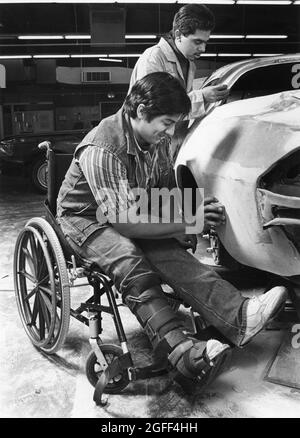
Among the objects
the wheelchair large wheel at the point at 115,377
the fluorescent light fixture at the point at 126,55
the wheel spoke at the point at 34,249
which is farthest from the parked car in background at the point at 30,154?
the wheelchair large wheel at the point at 115,377

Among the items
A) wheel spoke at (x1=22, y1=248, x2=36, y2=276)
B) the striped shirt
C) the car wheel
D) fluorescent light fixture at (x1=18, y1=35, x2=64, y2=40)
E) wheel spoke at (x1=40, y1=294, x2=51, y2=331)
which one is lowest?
the car wheel

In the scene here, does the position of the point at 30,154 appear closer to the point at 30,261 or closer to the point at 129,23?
the point at 129,23

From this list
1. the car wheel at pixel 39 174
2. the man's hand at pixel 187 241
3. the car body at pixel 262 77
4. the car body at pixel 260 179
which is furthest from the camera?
the car wheel at pixel 39 174

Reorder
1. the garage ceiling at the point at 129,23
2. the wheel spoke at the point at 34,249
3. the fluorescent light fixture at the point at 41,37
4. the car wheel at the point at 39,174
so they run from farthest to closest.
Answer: the car wheel at the point at 39,174 → the fluorescent light fixture at the point at 41,37 → the garage ceiling at the point at 129,23 → the wheel spoke at the point at 34,249

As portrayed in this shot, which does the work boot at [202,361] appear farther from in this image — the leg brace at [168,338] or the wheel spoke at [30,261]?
the wheel spoke at [30,261]

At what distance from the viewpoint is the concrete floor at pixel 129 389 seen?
136 cm

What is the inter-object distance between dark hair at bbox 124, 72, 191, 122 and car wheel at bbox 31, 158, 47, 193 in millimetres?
3633

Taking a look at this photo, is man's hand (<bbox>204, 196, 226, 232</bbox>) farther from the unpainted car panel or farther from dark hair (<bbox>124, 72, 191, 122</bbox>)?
dark hair (<bbox>124, 72, 191, 122</bbox>)

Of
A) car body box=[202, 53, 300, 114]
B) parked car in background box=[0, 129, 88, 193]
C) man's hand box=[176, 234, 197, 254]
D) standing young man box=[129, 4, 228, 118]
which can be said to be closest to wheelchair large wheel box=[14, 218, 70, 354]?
man's hand box=[176, 234, 197, 254]

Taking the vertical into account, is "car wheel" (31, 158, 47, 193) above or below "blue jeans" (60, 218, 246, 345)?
below

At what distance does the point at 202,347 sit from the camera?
1.25 meters

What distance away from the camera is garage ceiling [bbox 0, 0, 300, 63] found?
1.94 metres

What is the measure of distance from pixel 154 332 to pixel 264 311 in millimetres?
340

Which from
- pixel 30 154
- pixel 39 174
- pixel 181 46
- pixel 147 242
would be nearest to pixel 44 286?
pixel 147 242
